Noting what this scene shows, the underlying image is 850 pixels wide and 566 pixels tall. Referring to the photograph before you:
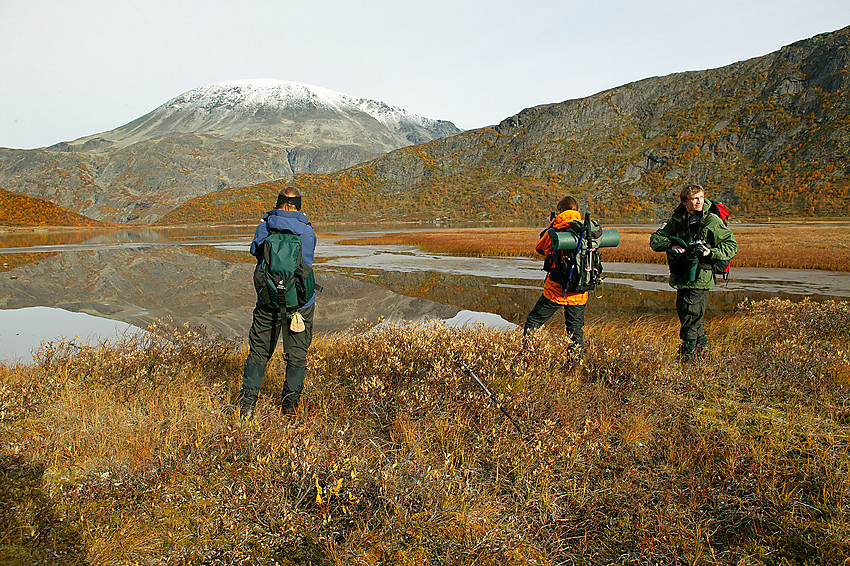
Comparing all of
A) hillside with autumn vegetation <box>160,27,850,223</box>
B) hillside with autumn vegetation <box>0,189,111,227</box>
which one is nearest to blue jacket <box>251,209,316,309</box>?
hillside with autumn vegetation <box>160,27,850,223</box>

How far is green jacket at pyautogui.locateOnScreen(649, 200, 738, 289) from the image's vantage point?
5.50 metres

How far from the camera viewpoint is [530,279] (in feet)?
60.8

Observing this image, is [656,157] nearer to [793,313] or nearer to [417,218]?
[417,218]

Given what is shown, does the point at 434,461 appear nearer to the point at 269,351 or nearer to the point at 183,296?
the point at 269,351

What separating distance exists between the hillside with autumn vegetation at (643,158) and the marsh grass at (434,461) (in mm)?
95226

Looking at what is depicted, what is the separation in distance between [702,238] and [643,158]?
126441 mm

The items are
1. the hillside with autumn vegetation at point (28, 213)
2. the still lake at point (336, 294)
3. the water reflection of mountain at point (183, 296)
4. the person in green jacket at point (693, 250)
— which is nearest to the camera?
the person in green jacket at point (693, 250)

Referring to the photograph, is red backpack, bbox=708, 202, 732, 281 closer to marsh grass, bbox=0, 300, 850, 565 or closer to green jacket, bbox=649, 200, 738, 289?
green jacket, bbox=649, 200, 738, 289

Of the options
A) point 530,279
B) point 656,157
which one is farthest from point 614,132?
point 530,279

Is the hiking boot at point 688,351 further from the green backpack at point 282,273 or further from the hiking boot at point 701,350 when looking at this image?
the green backpack at point 282,273

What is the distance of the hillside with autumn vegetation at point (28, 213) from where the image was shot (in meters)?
89.0

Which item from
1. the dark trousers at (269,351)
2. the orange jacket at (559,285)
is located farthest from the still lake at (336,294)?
the orange jacket at (559,285)

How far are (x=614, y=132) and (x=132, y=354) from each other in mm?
144926

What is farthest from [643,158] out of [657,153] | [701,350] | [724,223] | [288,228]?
[288,228]
